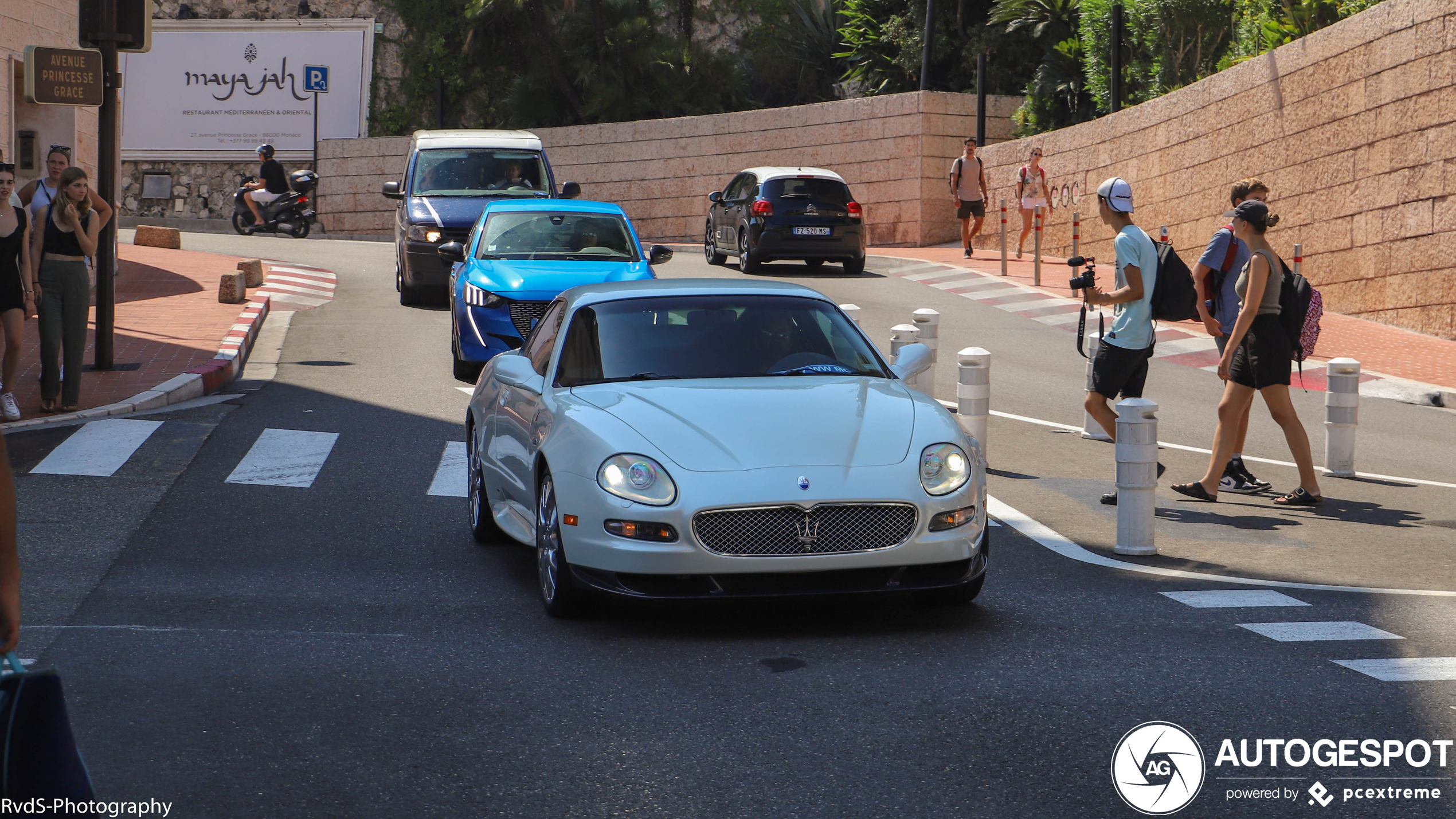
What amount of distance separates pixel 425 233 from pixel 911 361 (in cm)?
1333

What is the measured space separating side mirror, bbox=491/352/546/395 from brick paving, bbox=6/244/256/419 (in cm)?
527

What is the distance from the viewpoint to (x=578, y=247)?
1552 centimetres

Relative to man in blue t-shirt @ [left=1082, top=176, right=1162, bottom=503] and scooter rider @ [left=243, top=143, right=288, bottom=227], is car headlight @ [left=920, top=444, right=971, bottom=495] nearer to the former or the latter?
man in blue t-shirt @ [left=1082, top=176, right=1162, bottom=503]

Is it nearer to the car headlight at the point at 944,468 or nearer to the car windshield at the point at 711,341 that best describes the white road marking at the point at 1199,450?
the car windshield at the point at 711,341

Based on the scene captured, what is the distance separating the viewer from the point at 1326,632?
643 cm

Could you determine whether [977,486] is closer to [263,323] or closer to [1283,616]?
[1283,616]

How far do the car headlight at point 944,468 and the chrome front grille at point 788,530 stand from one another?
0.24 meters

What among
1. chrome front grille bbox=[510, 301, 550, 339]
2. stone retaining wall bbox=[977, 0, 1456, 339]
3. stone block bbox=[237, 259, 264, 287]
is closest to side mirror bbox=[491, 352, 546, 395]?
chrome front grille bbox=[510, 301, 550, 339]

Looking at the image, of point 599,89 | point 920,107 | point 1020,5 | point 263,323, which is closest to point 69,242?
point 263,323

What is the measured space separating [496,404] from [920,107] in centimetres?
2441

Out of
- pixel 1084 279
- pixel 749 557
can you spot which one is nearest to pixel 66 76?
pixel 1084 279

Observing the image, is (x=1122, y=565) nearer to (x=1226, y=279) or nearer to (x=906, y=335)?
(x=1226, y=279)

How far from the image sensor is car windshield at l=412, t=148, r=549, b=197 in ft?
69.6

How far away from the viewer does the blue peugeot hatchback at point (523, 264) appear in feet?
45.9
